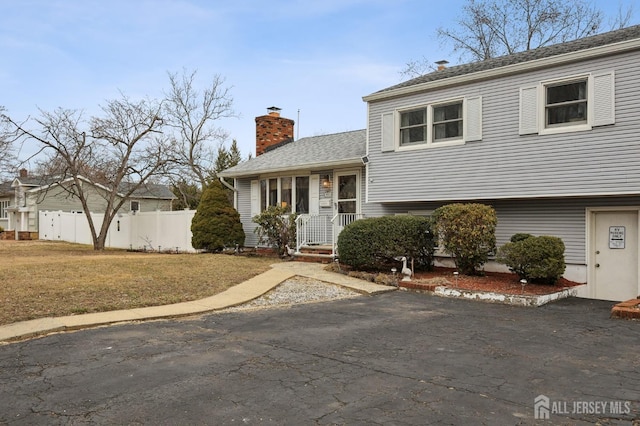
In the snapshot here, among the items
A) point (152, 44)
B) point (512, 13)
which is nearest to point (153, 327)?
point (152, 44)

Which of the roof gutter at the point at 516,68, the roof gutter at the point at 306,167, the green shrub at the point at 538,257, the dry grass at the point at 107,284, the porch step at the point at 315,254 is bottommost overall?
the dry grass at the point at 107,284

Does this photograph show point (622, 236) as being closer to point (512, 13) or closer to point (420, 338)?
point (420, 338)

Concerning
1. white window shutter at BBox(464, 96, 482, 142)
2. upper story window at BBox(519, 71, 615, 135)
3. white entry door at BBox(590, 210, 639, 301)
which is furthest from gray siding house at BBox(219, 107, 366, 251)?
white entry door at BBox(590, 210, 639, 301)

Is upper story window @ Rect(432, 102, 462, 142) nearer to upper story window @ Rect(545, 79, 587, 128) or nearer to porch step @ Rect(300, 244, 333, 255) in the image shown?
upper story window @ Rect(545, 79, 587, 128)

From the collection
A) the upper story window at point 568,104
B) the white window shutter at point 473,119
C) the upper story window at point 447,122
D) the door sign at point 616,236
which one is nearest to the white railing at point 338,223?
the upper story window at point 447,122

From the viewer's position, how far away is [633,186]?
9.83 metres

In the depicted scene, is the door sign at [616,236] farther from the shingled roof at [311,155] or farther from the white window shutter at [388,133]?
the shingled roof at [311,155]

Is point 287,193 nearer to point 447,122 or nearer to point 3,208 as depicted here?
point 447,122

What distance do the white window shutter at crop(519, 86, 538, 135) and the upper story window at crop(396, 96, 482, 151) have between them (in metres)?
1.07

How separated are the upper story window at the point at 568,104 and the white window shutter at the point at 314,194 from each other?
760cm

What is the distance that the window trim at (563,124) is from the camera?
10.4 metres

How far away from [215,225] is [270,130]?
6455mm

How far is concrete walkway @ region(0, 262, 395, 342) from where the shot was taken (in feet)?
22.2

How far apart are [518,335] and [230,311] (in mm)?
4703
